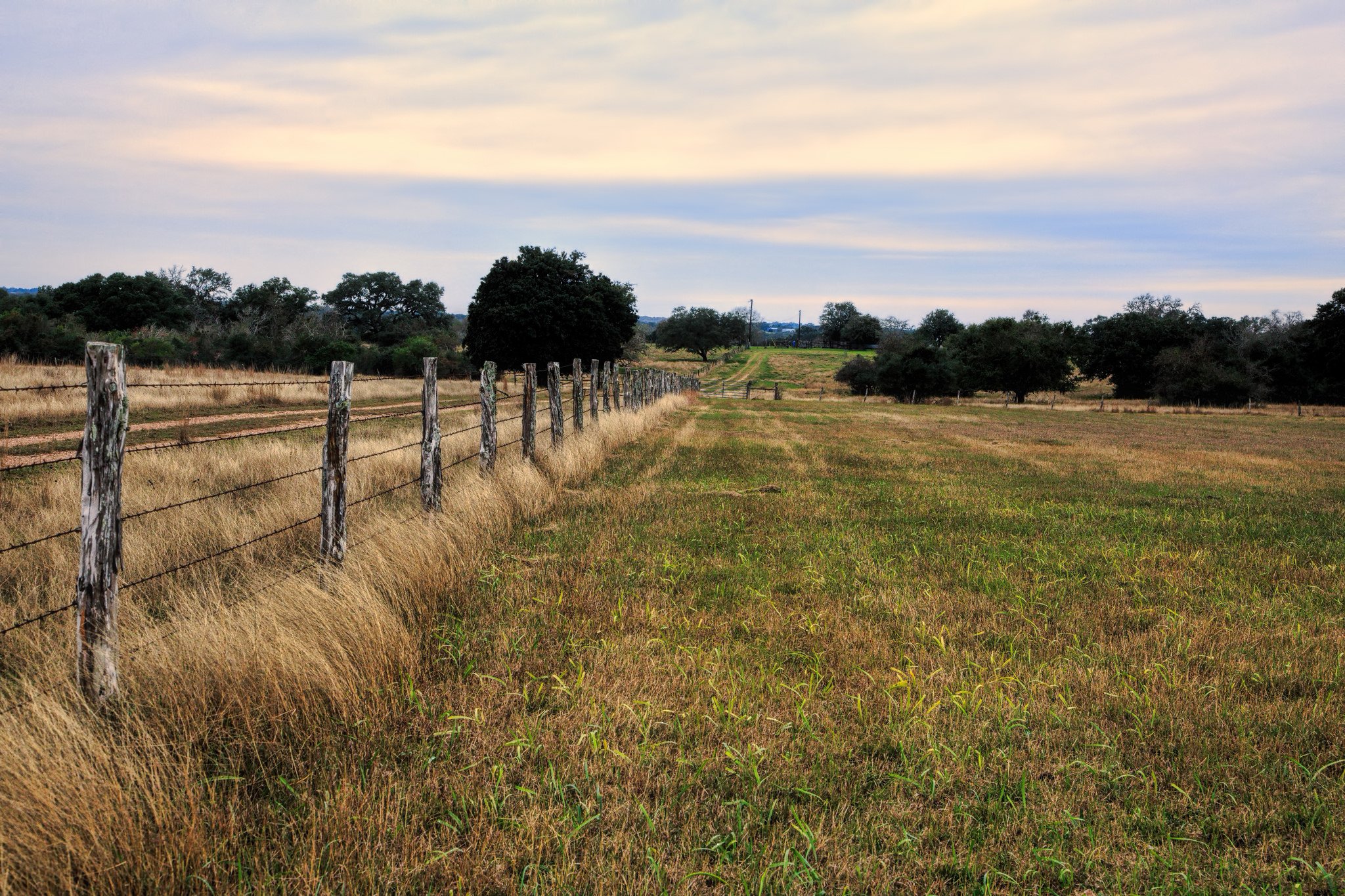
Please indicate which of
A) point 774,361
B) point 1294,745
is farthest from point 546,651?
point 774,361

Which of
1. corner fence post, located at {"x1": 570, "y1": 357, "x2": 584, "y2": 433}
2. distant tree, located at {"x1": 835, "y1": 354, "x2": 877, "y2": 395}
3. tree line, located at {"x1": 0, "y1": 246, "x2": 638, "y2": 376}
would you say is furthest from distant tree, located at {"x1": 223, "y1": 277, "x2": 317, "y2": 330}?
corner fence post, located at {"x1": 570, "y1": 357, "x2": 584, "y2": 433}

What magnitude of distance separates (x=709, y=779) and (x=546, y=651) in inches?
60.7

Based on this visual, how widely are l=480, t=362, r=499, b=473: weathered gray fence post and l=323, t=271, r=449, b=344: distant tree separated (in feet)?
347

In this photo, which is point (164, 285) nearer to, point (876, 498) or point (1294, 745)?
point (876, 498)

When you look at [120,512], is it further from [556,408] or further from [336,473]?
[556,408]

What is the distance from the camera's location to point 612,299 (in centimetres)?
5441

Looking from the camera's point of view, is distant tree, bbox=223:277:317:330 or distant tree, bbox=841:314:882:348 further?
distant tree, bbox=841:314:882:348

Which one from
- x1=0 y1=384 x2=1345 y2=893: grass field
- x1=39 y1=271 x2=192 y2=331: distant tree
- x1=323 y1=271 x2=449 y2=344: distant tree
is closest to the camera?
x1=0 y1=384 x2=1345 y2=893: grass field

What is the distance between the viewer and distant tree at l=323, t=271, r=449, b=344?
110625mm

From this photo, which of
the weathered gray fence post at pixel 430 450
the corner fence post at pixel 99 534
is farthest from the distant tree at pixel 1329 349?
the corner fence post at pixel 99 534

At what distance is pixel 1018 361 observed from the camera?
66.0 meters

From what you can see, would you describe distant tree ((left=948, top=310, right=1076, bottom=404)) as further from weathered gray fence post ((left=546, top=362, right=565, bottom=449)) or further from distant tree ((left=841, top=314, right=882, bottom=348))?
distant tree ((left=841, top=314, right=882, bottom=348))

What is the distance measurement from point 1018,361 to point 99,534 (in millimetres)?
71284

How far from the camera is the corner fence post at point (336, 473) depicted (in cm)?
544
